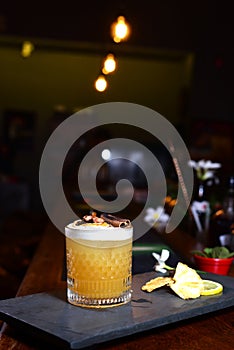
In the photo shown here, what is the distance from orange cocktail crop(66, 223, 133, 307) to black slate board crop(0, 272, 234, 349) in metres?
0.04

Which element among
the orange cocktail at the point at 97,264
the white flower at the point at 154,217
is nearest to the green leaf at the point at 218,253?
the orange cocktail at the point at 97,264

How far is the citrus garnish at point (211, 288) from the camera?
168 cm

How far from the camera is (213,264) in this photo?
212 centimetres

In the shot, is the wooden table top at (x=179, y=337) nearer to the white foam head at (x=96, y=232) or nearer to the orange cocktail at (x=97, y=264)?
the orange cocktail at (x=97, y=264)

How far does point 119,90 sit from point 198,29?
8.44 ft

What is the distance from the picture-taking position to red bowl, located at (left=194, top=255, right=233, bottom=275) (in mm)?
2111

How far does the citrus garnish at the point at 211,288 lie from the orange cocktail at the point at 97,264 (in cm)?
23

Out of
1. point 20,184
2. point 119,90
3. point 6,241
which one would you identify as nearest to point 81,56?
point 119,90

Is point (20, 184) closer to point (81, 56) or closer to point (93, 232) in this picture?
point (81, 56)

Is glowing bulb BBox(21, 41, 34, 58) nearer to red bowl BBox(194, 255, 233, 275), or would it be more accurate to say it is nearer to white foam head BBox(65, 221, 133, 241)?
red bowl BBox(194, 255, 233, 275)

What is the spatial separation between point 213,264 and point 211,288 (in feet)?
1.36

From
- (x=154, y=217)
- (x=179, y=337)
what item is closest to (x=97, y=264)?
(x=179, y=337)

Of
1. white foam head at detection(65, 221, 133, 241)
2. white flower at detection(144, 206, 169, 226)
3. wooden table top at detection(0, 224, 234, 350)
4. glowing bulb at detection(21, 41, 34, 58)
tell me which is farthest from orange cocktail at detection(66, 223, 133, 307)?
glowing bulb at detection(21, 41, 34, 58)

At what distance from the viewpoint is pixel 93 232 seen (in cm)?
154
